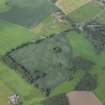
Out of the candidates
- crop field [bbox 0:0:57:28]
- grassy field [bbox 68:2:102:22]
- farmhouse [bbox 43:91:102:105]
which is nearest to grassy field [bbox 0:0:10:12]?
crop field [bbox 0:0:57:28]

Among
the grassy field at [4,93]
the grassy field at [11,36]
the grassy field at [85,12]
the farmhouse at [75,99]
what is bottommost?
the grassy field at [85,12]

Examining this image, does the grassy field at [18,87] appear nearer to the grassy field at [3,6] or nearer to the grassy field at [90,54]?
the grassy field at [90,54]

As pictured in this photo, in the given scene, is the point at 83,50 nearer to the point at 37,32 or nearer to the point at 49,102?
the point at 37,32

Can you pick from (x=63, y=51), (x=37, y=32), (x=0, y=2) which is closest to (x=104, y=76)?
(x=63, y=51)

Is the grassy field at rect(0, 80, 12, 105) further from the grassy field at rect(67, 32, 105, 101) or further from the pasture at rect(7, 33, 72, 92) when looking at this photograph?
the grassy field at rect(67, 32, 105, 101)

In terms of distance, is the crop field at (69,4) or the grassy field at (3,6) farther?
the crop field at (69,4)

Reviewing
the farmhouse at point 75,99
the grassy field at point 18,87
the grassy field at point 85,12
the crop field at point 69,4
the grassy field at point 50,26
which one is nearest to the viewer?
the farmhouse at point 75,99

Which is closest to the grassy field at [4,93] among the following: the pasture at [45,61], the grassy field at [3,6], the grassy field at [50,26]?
the pasture at [45,61]
